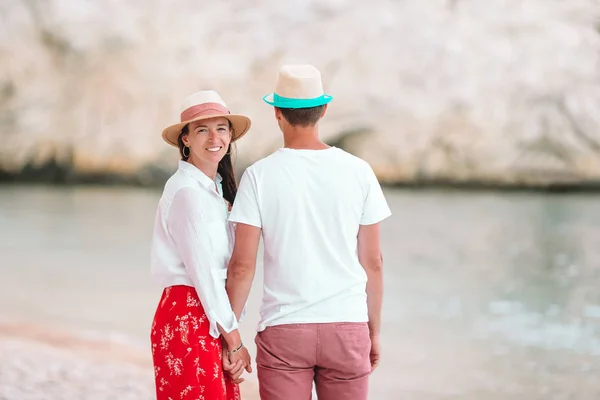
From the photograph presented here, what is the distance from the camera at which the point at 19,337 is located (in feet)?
15.6

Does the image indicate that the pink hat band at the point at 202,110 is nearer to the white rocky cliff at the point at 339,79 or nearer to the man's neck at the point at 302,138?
the man's neck at the point at 302,138

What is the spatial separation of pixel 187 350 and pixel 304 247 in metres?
0.30

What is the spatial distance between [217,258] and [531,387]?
3.23m

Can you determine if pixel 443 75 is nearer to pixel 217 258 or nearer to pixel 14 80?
pixel 14 80

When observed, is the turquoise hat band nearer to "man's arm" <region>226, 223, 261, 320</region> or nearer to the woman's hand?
"man's arm" <region>226, 223, 261, 320</region>

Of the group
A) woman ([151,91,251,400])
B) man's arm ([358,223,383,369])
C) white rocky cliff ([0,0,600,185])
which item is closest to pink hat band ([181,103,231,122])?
woman ([151,91,251,400])

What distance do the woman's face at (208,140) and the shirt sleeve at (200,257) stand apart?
0.11 metres

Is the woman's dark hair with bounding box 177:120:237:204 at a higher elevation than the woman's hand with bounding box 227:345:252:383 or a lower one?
higher

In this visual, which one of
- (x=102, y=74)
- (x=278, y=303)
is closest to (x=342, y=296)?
(x=278, y=303)

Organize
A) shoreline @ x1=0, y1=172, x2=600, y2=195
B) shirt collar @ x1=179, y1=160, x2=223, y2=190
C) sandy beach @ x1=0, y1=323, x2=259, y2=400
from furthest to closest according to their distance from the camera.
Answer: shoreline @ x1=0, y1=172, x2=600, y2=195, sandy beach @ x1=0, y1=323, x2=259, y2=400, shirt collar @ x1=179, y1=160, x2=223, y2=190

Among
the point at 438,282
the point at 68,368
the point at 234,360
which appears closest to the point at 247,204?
the point at 234,360

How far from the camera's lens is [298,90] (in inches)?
57.2

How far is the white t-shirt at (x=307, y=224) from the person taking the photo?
1.44 meters

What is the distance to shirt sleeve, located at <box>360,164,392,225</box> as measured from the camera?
58.8 inches
